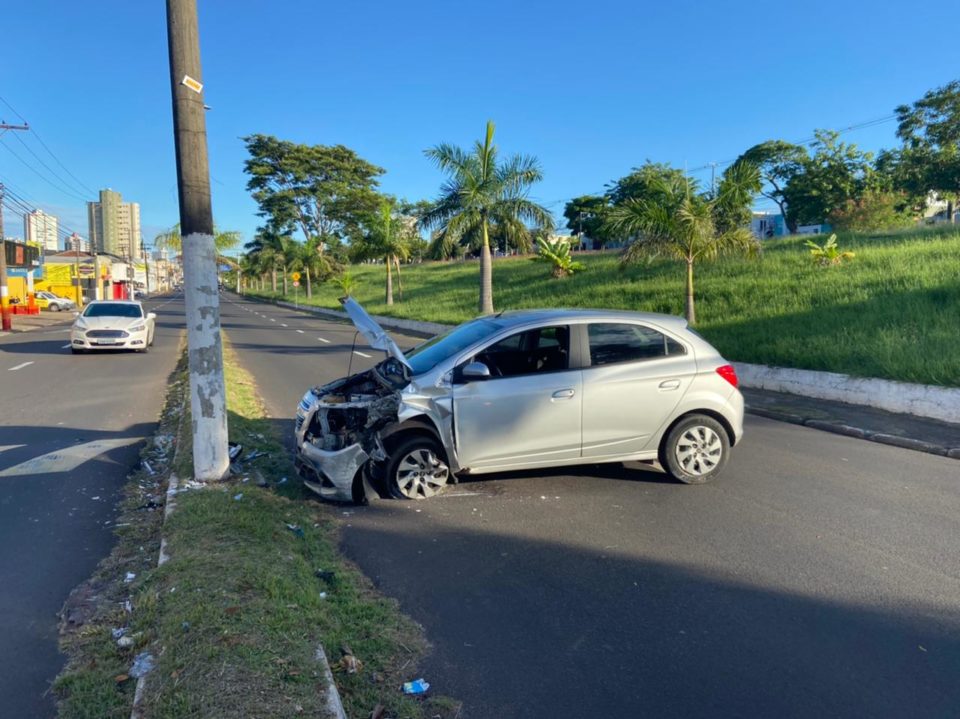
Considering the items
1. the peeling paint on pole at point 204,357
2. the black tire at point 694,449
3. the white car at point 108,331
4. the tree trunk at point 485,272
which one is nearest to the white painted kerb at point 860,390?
the black tire at point 694,449

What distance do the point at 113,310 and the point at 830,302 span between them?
732 inches

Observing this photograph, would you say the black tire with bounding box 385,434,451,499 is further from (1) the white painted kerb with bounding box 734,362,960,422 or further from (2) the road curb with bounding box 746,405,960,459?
(1) the white painted kerb with bounding box 734,362,960,422

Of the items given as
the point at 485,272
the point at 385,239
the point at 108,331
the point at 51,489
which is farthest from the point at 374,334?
the point at 385,239

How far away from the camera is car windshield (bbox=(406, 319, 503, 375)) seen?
6.23 m

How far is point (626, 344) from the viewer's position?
21.3 feet

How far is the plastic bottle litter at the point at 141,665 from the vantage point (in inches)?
128

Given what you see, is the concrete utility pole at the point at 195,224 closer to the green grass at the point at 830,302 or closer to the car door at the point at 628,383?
the car door at the point at 628,383

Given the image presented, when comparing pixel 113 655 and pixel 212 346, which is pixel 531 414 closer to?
pixel 212 346

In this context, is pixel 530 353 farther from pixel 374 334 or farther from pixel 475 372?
pixel 374 334

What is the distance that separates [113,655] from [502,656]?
2031 mm

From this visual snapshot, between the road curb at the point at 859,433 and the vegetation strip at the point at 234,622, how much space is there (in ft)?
22.8

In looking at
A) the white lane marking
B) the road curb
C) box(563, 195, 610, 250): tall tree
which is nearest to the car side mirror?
the white lane marking

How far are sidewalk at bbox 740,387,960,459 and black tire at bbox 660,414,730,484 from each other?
3399 millimetres

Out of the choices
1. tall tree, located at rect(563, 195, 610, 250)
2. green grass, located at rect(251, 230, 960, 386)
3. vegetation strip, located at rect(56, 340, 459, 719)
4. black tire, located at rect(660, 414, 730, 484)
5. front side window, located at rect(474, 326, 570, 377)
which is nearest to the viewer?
vegetation strip, located at rect(56, 340, 459, 719)
